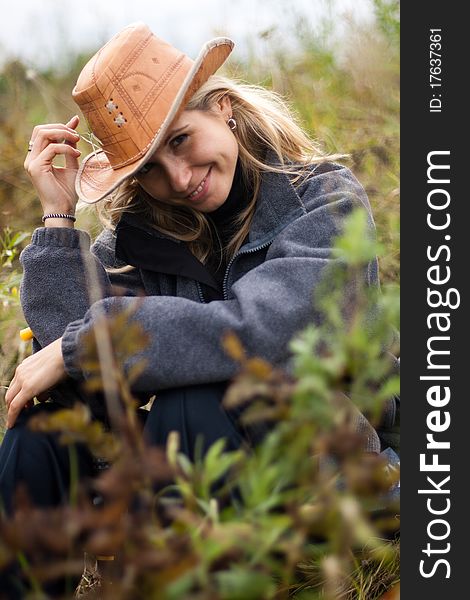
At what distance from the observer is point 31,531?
2.56 ft

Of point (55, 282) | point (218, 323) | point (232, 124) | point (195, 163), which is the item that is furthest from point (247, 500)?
point (232, 124)

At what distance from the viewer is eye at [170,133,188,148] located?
1.94 metres

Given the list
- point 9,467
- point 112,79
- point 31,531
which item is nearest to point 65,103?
point 112,79

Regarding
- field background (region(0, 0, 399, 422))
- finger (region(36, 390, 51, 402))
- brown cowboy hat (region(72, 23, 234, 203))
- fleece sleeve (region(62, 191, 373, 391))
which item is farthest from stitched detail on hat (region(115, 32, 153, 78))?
field background (region(0, 0, 399, 422))

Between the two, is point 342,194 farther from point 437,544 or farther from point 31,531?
point 31,531

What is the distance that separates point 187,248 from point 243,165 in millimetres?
254

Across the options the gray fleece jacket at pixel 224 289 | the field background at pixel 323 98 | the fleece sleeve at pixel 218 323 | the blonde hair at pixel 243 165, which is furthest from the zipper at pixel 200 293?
the field background at pixel 323 98

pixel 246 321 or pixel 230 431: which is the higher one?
pixel 246 321

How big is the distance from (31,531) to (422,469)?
2.90ft

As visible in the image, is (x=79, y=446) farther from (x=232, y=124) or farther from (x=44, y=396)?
(x=232, y=124)

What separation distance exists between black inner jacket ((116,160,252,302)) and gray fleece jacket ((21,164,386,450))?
32 millimetres

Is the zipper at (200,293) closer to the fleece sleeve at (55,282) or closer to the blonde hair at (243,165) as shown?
the blonde hair at (243,165)

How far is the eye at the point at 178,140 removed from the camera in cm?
194

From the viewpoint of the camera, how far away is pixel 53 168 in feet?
7.39
